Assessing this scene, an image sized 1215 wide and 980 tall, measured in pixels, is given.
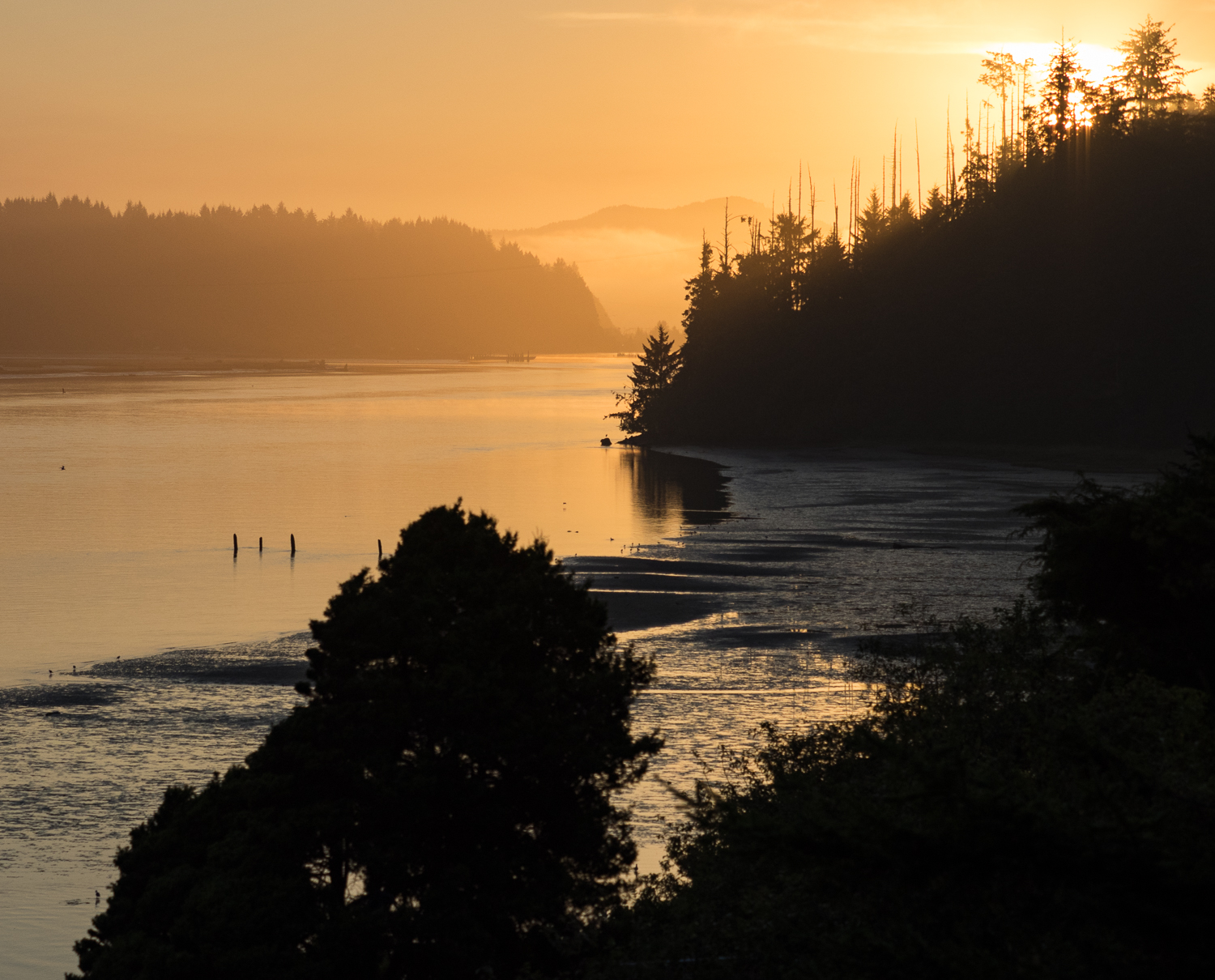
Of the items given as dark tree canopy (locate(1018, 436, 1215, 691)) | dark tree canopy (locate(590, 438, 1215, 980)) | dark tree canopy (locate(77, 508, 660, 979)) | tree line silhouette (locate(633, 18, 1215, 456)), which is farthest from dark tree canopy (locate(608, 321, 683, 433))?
dark tree canopy (locate(77, 508, 660, 979))

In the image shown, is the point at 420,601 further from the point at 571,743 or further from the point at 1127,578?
the point at 1127,578

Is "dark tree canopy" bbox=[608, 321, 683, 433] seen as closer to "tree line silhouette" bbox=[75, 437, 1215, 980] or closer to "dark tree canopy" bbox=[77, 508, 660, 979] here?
"tree line silhouette" bbox=[75, 437, 1215, 980]

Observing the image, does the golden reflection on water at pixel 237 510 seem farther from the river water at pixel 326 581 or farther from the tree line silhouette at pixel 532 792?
the tree line silhouette at pixel 532 792

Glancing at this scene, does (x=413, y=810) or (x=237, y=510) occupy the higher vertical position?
(x=237, y=510)

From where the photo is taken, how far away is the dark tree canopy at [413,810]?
1675 centimetres

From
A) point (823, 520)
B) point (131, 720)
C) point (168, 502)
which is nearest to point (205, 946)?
point (131, 720)

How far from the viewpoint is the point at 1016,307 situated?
434 feet

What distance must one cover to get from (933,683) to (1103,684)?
5.61 meters

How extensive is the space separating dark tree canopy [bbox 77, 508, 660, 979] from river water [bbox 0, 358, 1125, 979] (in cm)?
627

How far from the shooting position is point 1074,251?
13125cm

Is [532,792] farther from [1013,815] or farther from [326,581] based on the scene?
[326,581]

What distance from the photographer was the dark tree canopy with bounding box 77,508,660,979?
16.8 meters

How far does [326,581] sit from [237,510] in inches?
1162

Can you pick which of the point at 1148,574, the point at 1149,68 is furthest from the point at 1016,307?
the point at 1148,574
